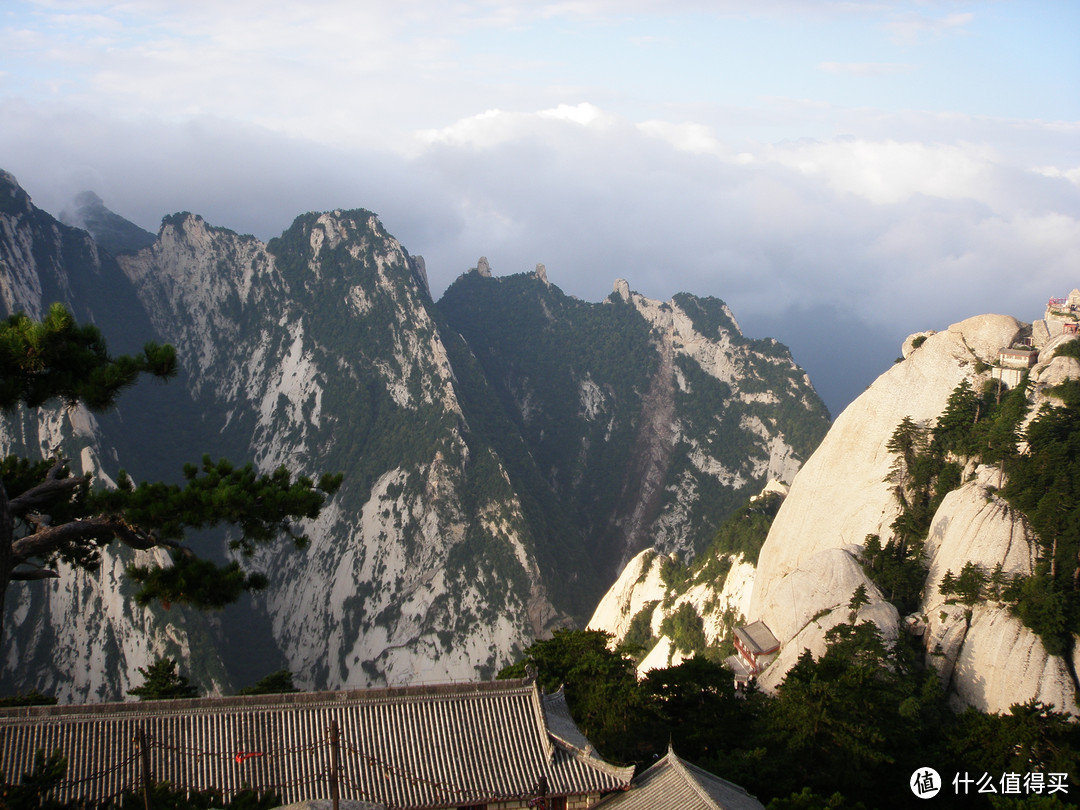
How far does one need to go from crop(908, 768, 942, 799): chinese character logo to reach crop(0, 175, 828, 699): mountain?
73342 millimetres

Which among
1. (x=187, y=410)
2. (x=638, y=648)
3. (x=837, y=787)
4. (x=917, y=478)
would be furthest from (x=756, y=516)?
(x=187, y=410)

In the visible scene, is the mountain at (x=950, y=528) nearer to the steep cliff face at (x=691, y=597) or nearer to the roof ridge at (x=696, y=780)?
the steep cliff face at (x=691, y=597)

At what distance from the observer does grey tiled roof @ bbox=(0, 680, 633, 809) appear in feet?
76.2

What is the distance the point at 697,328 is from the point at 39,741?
139 meters

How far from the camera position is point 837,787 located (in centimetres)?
3084

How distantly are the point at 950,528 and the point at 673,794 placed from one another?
31.1 metres

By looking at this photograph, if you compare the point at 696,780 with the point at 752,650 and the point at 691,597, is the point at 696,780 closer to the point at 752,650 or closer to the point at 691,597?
the point at 752,650

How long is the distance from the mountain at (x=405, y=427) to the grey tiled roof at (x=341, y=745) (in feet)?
236

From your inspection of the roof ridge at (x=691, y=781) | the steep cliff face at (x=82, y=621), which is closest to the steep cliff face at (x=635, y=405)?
the steep cliff face at (x=82, y=621)

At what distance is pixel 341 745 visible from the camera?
24.6 metres

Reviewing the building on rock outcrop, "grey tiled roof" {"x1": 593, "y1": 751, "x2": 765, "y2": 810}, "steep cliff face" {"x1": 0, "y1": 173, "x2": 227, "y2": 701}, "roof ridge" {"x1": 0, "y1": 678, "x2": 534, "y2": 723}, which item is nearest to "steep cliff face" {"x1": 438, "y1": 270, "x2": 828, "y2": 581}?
"steep cliff face" {"x1": 0, "y1": 173, "x2": 227, "y2": 701}

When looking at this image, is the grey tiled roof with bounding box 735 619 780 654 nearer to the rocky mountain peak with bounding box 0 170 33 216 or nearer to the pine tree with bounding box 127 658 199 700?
the pine tree with bounding box 127 658 199 700

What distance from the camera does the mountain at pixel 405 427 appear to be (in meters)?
107

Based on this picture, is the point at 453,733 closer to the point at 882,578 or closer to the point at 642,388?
the point at 882,578
